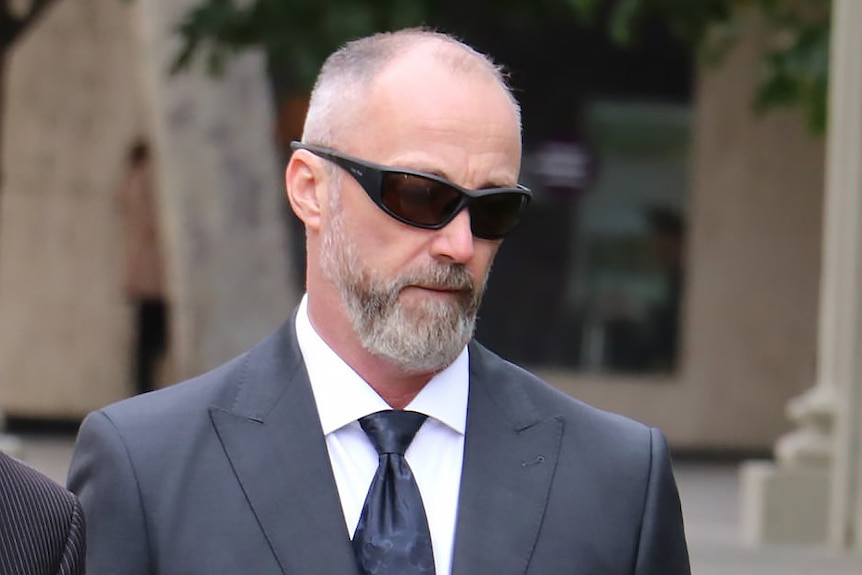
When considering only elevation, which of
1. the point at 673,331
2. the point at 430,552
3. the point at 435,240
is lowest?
the point at 673,331

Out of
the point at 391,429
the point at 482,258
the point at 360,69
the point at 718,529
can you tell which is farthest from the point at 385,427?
the point at 718,529

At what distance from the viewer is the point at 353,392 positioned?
11.0 ft

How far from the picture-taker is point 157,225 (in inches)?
614

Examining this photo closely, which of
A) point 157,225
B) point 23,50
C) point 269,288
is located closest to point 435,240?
point 269,288

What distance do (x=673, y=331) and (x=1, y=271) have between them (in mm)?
5410

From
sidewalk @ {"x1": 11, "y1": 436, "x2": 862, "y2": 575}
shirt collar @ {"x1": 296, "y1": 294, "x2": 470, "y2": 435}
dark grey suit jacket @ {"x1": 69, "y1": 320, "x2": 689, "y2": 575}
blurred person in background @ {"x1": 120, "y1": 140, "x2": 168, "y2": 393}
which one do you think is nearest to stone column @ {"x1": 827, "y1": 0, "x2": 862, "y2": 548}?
sidewalk @ {"x1": 11, "y1": 436, "x2": 862, "y2": 575}

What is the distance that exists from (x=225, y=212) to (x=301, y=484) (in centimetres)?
846

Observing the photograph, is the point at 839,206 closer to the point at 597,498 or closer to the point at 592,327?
the point at 592,327

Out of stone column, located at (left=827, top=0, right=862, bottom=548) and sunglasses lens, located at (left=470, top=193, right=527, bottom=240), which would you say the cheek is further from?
stone column, located at (left=827, top=0, right=862, bottom=548)

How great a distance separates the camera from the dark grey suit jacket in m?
3.23

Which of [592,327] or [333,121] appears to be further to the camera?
[592,327]

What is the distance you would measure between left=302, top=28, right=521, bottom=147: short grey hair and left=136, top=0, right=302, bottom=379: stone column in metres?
7.92

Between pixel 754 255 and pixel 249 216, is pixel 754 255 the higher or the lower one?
the lower one

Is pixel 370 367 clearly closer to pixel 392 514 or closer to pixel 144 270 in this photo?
pixel 392 514
